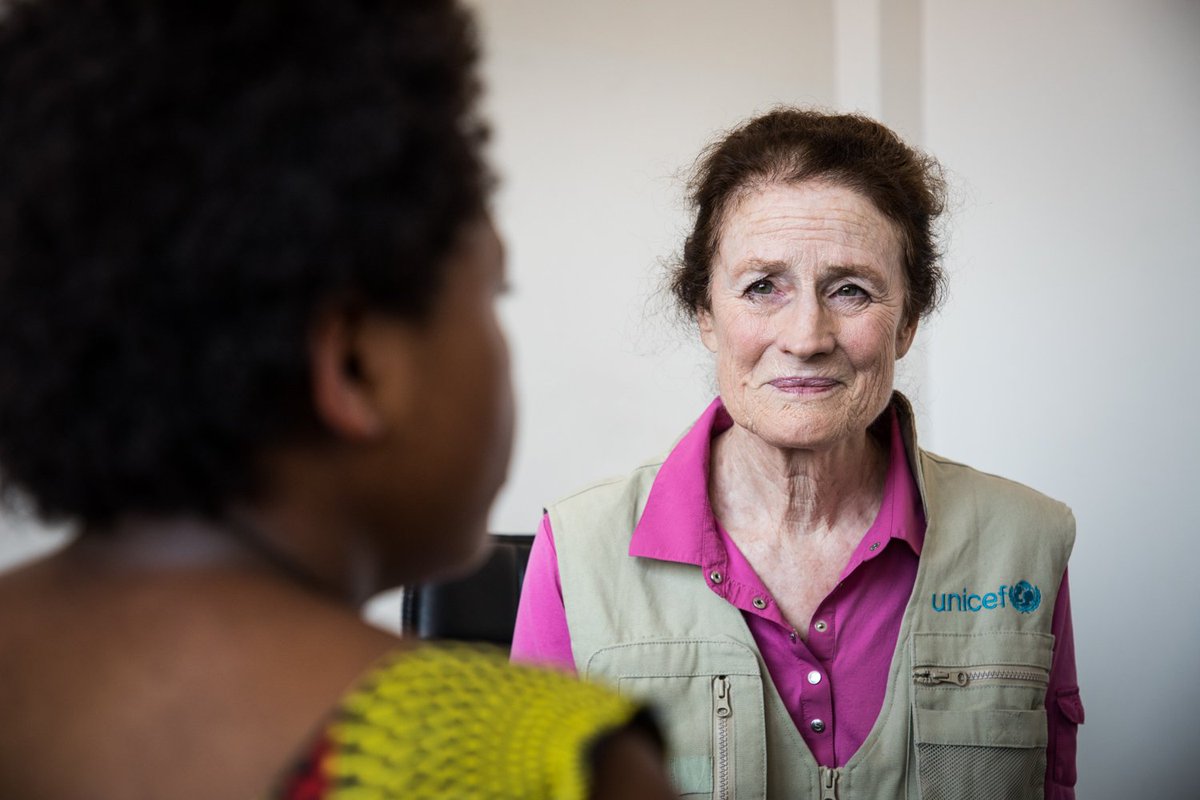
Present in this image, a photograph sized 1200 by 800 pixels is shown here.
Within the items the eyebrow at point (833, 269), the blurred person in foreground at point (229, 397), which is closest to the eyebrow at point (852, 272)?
the eyebrow at point (833, 269)

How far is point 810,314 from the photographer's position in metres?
1.67

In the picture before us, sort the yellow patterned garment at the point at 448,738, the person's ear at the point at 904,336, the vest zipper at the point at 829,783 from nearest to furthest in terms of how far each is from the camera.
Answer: the yellow patterned garment at the point at 448,738
the vest zipper at the point at 829,783
the person's ear at the point at 904,336

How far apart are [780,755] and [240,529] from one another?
114cm

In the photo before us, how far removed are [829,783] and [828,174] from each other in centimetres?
91

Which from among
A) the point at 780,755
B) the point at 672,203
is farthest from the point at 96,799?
the point at 672,203

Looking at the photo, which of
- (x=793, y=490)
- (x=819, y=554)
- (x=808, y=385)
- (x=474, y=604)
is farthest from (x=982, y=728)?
(x=474, y=604)

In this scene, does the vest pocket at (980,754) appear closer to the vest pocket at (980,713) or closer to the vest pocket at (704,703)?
the vest pocket at (980,713)

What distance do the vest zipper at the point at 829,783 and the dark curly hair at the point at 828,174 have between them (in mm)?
741

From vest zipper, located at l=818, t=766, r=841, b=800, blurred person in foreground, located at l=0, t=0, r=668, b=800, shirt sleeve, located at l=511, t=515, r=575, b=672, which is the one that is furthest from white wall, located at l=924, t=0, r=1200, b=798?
blurred person in foreground, located at l=0, t=0, r=668, b=800

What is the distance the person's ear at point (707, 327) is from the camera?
186 cm

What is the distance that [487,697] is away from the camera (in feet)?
1.71

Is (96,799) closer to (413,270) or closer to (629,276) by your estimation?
(413,270)

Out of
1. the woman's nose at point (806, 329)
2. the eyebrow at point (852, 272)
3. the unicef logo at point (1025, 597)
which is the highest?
the eyebrow at point (852, 272)

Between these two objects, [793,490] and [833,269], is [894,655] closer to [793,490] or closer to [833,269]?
[793,490]
